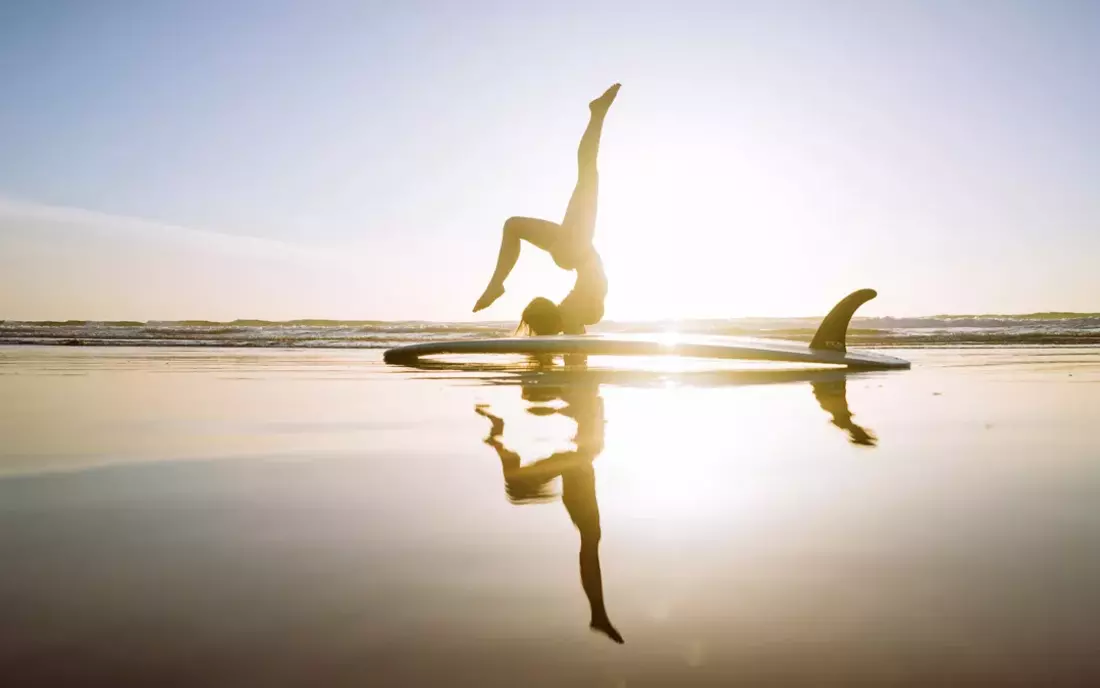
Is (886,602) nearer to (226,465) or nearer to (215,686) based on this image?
(215,686)

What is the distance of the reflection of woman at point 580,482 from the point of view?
1.48 meters

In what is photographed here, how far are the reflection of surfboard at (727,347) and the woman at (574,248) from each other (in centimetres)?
157

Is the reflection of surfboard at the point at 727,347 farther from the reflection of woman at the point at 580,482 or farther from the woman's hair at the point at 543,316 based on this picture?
the reflection of woman at the point at 580,482

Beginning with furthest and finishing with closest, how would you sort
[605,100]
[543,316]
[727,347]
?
1. [543,316]
2. [605,100]
3. [727,347]

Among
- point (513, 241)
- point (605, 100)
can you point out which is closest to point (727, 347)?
point (513, 241)

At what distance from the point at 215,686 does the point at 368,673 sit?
215 mm

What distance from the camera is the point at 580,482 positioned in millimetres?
2498

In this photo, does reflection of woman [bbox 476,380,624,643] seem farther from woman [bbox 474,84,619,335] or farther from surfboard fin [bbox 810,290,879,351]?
woman [bbox 474,84,619,335]

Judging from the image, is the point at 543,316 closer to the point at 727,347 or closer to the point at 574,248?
the point at 574,248

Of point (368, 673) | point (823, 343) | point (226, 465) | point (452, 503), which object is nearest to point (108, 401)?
point (226, 465)

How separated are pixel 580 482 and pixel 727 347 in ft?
20.5

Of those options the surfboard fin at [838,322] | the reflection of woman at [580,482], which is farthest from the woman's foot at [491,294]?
the reflection of woman at [580,482]

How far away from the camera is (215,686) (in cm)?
107

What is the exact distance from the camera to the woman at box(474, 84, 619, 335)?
1057 cm
